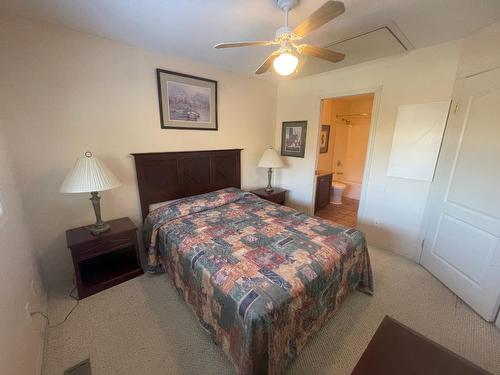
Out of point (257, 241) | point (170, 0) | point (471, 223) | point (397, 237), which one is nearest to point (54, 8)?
point (170, 0)

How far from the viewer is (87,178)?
5.55 feet

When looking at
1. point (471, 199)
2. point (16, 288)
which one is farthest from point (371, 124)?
point (16, 288)

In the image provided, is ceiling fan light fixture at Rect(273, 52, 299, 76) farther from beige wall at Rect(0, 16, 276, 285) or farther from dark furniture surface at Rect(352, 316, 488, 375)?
dark furniture surface at Rect(352, 316, 488, 375)

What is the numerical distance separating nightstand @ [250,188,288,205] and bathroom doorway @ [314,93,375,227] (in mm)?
1043

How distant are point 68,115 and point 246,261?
78.7 inches

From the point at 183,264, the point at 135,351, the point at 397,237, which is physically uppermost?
the point at 183,264

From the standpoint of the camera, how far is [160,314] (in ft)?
5.62

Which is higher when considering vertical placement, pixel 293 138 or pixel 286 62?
pixel 286 62

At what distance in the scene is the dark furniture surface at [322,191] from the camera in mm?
3904

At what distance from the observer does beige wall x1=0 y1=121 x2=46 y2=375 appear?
993 millimetres

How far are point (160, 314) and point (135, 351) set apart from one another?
0.30 metres

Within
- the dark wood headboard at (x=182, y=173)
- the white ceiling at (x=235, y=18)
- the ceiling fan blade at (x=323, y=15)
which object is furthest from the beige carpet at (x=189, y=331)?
the white ceiling at (x=235, y=18)

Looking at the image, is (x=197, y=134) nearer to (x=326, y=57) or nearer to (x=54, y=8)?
(x=54, y=8)

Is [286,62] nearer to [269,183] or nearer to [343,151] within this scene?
[269,183]
